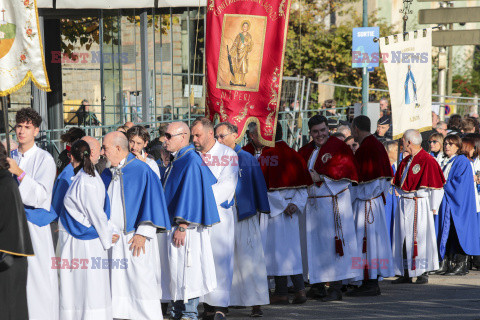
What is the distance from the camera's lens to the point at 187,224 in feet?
28.0

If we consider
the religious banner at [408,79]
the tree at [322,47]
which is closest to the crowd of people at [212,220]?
the religious banner at [408,79]

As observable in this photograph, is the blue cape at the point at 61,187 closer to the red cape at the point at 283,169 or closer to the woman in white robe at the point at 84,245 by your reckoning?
the woman in white robe at the point at 84,245

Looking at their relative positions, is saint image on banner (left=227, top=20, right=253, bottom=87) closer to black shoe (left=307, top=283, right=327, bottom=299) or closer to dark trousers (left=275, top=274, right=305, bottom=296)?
dark trousers (left=275, top=274, right=305, bottom=296)

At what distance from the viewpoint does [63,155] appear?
9305 mm

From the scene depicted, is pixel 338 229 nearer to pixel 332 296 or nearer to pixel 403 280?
pixel 332 296

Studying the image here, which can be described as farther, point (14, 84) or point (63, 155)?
point (63, 155)

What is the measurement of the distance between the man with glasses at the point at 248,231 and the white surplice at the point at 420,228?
2.91m

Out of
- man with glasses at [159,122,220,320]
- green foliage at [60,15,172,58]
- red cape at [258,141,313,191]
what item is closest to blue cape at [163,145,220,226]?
man with glasses at [159,122,220,320]

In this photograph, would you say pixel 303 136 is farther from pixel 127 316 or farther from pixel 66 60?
pixel 127 316

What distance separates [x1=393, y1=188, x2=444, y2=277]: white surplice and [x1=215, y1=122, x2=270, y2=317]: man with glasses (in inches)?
114

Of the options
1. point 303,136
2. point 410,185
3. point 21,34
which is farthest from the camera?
point 303,136

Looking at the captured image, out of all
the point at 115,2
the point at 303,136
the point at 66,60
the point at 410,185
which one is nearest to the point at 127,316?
the point at 410,185

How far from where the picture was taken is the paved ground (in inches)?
359

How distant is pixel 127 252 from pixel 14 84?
5.98 feet
